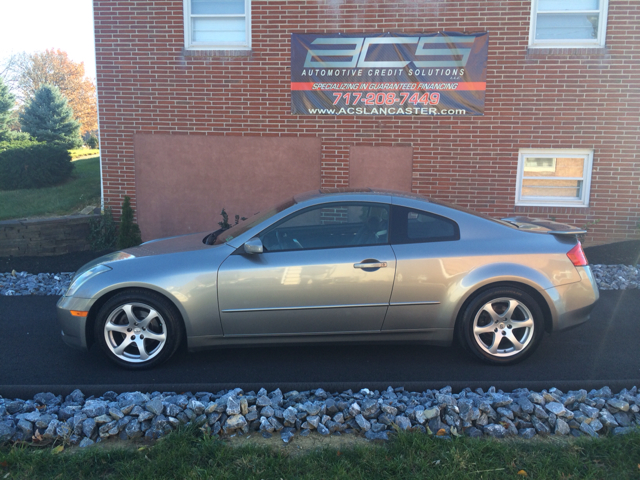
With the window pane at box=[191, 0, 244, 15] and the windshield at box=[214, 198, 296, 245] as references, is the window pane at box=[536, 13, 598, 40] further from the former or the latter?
the windshield at box=[214, 198, 296, 245]

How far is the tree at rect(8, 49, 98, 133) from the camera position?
3841cm

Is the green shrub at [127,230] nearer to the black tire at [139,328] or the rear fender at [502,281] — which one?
the black tire at [139,328]

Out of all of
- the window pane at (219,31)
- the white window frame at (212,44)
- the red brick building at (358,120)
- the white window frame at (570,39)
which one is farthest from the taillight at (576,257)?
the window pane at (219,31)

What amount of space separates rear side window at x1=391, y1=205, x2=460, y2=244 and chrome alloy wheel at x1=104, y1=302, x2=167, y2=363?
212 centimetres

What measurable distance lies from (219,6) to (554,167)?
638 centimetres

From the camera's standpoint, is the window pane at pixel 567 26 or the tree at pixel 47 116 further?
the tree at pixel 47 116

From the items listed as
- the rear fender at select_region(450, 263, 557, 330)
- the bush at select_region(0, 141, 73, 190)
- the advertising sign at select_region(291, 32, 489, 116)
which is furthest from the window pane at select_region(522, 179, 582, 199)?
the bush at select_region(0, 141, 73, 190)

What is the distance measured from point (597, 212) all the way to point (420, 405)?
704 cm

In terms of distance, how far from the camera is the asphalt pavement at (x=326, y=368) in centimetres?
399

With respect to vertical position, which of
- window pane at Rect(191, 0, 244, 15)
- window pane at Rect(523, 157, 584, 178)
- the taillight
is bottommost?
the taillight

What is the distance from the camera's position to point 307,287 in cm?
440

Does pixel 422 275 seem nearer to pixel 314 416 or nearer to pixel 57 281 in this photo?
pixel 314 416

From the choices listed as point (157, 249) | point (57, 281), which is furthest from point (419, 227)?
point (57, 281)

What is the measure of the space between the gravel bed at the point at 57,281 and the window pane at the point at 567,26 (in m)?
3.91
